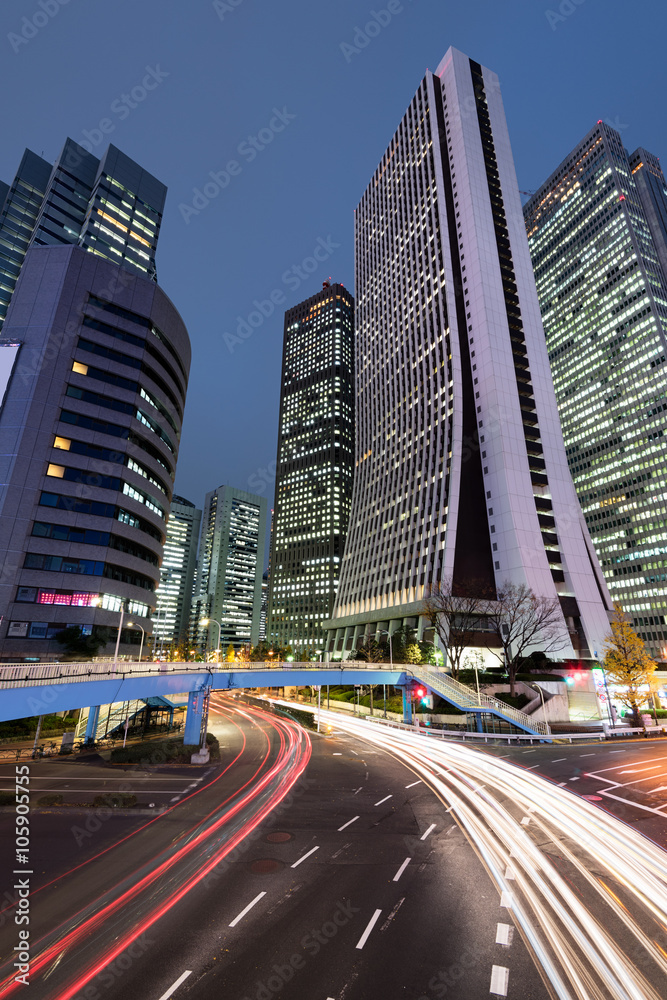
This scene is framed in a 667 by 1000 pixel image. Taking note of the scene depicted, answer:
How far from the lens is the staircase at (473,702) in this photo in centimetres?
4925

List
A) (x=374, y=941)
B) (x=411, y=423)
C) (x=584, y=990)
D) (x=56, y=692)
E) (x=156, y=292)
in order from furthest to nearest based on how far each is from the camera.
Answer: (x=411, y=423)
(x=156, y=292)
(x=56, y=692)
(x=374, y=941)
(x=584, y=990)

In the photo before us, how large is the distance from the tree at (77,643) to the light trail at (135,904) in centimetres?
3875

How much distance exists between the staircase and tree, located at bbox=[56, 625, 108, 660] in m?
38.8

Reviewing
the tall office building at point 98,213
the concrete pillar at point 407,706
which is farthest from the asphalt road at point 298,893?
the tall office building at point 98,213

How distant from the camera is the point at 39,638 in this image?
5581cm

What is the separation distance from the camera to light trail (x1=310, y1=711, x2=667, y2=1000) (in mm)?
10055

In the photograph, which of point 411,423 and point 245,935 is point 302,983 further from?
point 411,423

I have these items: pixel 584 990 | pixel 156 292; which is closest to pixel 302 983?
pixel 584 990

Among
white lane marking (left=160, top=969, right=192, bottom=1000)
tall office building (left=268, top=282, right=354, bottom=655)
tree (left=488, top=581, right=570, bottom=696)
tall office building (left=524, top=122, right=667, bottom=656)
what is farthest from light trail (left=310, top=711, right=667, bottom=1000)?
tall office building (left=268, top=282, right=354, bottom=655)

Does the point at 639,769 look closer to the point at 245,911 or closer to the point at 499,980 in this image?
the point at 499,980

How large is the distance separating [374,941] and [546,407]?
96.0 metres

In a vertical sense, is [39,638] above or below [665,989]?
above

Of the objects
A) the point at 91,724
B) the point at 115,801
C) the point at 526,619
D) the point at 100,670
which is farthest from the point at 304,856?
the point at 526,619

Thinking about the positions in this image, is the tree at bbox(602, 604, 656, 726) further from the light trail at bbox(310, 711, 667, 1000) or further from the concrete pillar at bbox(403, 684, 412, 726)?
the light trail at bbox(310, 711, 667, 1000)
